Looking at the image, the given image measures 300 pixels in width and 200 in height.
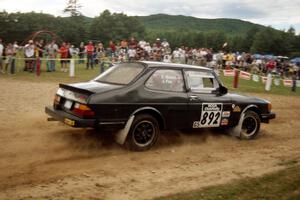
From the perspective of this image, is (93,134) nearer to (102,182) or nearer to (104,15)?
(102,182)

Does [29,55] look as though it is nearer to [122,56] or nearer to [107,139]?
[122,56]

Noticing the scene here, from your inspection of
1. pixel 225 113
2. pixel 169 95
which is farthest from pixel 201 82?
pixel 169 95

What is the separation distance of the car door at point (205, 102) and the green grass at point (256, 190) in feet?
7.14

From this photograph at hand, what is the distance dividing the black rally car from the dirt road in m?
0.47

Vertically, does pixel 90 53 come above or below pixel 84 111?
above

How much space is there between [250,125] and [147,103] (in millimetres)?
3202

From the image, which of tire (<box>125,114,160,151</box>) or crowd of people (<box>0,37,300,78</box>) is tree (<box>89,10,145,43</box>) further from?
tire (<box>125,114,160,151</box>)

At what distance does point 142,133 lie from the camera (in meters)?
7.67

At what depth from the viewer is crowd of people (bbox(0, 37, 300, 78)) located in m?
21.2

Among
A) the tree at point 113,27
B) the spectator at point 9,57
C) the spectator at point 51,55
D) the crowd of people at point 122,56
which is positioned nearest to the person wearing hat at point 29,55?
the crowd of people at point 122,56

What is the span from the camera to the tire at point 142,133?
752 centimetres

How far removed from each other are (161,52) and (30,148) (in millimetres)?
20322

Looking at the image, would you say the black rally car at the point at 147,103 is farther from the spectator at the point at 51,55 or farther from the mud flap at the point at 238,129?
the spectator at the point at 51,55

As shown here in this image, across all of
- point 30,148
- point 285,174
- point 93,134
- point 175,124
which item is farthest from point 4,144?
point 285,174
